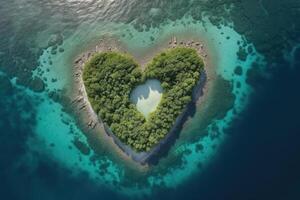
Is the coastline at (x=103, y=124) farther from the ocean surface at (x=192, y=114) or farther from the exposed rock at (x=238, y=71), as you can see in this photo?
the exposed rock at (x=238, y=71)

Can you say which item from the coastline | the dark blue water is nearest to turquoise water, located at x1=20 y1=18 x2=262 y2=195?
the coastline

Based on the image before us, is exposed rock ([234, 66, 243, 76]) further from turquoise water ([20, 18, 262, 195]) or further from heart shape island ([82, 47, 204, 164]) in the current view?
heart shape island ([82, 47, 204, 164])

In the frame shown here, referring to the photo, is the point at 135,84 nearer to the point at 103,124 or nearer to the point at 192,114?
the point at 103,124

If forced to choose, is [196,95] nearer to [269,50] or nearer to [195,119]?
[195,119]

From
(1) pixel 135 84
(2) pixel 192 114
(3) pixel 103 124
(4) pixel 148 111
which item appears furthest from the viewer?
(3) pixel 103 124

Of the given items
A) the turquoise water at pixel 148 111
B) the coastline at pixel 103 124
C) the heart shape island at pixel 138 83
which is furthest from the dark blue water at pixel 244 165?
the heart shape island at pixel 138 83

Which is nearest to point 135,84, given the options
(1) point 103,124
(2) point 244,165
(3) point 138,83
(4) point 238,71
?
(3) point 138,83

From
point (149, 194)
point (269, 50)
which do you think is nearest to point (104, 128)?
point (149, 194)
